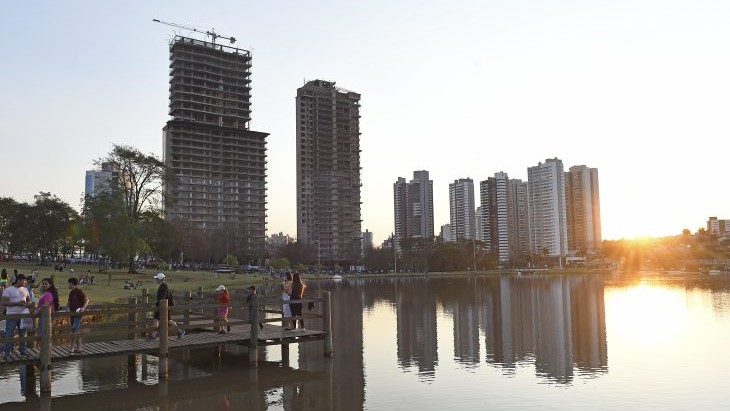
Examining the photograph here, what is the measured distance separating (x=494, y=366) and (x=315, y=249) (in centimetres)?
17409

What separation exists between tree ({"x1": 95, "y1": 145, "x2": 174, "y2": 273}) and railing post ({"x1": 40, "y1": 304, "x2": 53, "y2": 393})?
5978 centimetres

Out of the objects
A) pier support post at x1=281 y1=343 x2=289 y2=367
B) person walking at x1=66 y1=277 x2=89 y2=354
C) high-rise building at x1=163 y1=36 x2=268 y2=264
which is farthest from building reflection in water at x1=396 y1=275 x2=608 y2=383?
high-rise building at x1=163 y1=36 x2=268 y2=264

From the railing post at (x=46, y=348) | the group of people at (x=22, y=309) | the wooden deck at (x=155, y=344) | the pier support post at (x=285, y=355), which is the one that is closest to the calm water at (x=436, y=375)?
the pier support post at (x=285, y=355)

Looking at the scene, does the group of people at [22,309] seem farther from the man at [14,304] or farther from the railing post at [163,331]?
the railing post at [163,331]

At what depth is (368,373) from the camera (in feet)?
70.6

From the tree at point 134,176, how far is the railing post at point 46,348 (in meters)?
59.8

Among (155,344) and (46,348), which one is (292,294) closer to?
(155,344)

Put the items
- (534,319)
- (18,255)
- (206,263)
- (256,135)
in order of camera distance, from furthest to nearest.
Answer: (256,135), (206,263), (18,255), (534,319)

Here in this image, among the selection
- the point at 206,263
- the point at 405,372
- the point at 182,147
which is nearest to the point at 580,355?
the point at 405,372

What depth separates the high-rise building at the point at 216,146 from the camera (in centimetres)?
17488

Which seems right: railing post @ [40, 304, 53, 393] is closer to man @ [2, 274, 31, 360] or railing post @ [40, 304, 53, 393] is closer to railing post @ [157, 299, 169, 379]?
man @ [2, 274, 31, 360]

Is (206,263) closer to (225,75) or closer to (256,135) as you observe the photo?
(256,135)

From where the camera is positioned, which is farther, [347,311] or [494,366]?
[347,311]

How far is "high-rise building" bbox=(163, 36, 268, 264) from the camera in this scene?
A: 174875 mm
